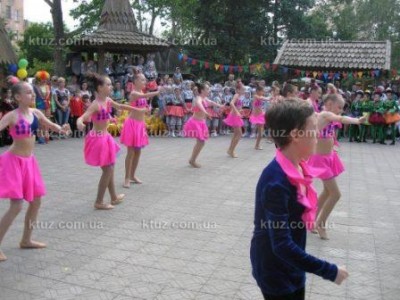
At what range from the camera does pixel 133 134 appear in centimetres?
802

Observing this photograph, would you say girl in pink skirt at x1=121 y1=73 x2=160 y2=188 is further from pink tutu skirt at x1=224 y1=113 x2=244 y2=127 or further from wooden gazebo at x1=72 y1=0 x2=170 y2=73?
wooden gazebo at x1=72 y1=0 x2=170 y2=73

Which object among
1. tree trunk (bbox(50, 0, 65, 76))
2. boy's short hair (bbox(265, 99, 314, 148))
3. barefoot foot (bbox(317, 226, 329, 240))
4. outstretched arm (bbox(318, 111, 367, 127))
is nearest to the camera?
boy's short hair (bbox(265, 99, 314, 148))

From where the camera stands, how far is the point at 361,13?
39.3 metres

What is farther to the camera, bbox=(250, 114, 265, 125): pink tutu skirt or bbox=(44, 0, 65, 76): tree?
bbox=(44, 0, 65, 76): tree

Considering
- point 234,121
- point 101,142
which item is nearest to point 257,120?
point 234,121

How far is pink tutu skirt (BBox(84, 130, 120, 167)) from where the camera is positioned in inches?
255

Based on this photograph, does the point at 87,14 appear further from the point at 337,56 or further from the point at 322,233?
the point at 322,233

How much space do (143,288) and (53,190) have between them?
163 inches

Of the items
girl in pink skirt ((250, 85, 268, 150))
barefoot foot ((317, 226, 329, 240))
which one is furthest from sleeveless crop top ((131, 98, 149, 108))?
girl in pink skirt ((250, 85, 268, 150))

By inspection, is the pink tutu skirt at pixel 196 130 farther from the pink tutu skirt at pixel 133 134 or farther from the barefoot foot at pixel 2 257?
the barefoot foot at pixel 2 257

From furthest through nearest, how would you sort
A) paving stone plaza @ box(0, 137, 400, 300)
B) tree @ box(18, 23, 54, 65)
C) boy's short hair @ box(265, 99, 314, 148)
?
1. tree @ box(18, 23, 54, 65)
2. paving stone plaza @ box(0, 137, 400, 300)
3. boy's short hair @ box(265, 99, 314, 148)

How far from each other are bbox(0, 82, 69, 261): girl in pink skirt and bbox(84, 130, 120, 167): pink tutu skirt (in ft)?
4.60

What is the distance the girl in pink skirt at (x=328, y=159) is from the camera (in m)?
5.39

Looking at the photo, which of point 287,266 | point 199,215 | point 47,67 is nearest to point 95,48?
point 199,215
